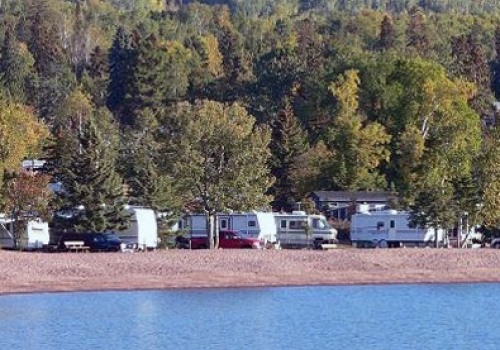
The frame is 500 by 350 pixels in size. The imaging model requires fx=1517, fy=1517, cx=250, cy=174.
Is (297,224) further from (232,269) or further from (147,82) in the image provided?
(147,82)

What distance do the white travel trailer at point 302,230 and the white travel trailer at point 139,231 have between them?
7.51m

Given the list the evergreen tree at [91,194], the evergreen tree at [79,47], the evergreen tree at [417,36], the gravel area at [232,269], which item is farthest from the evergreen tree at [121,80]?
the gravel area at [232,269]

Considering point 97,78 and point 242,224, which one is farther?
point 97,78

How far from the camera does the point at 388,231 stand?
69812 millimetres

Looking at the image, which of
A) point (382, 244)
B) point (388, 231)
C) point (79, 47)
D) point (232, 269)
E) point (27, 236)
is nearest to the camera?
point (232, 269)

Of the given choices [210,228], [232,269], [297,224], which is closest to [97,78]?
[297,224]

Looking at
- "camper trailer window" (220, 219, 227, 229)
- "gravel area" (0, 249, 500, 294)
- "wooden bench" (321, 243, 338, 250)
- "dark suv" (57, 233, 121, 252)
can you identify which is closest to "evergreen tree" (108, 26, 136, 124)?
"camper trailer window" (220, 219, 227, 229)

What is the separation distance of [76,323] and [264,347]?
6.99 meters

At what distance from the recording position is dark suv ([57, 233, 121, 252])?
203 feet

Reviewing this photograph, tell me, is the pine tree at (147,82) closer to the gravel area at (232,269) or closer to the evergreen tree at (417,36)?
the evergreen tree at (417,36)

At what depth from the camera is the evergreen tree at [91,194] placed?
2502 inches

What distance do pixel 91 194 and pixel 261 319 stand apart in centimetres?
2061

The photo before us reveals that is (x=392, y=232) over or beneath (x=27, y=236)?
over

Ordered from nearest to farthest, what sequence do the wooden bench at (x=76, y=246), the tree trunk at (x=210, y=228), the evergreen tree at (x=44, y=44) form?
1. the wooden bench at (x=76, y=246)
2. the tree trunk at (x=210, y=228)
3. the evergreen tree at (x=44, y=44)
